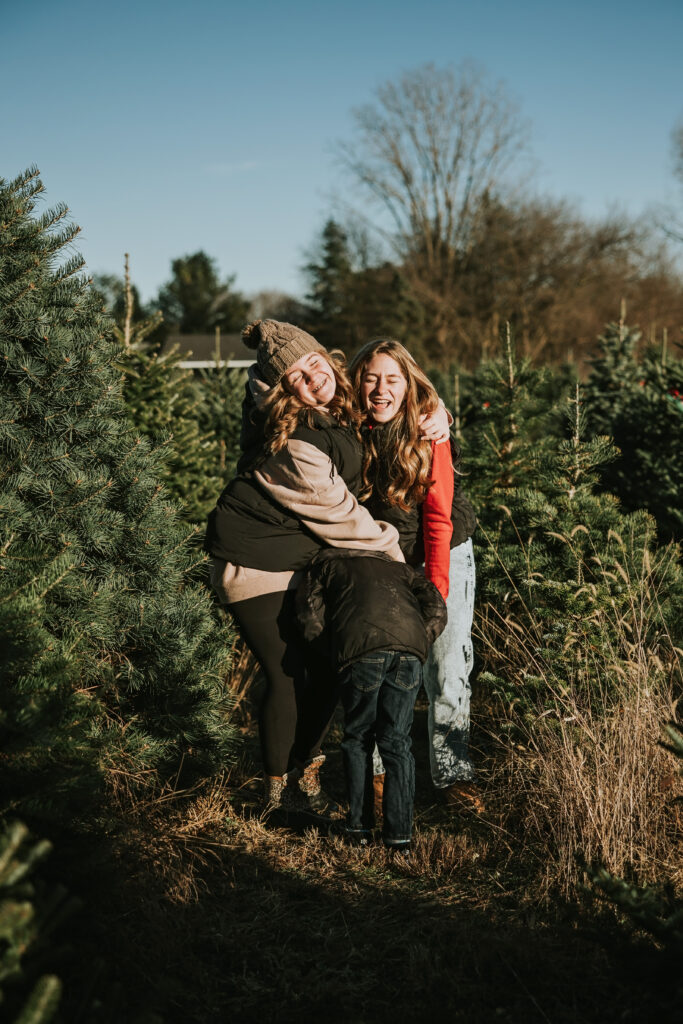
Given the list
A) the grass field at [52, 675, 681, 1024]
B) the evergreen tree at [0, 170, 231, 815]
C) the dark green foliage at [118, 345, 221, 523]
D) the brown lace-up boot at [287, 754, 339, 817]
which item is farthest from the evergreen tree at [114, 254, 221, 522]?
the grass field at [52, 675, 681, 1024]

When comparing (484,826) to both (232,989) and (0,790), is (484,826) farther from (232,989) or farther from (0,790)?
(0,790)

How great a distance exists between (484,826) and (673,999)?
179cm

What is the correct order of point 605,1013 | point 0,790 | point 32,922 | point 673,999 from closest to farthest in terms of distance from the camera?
1. point 32,922
2. point 673,999
3. point 0,790
4. point 605,1013

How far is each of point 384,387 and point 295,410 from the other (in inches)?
16.1

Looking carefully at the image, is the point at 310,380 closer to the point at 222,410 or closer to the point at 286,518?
the point at 286,518

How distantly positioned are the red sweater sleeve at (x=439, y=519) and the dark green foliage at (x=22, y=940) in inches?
82.2

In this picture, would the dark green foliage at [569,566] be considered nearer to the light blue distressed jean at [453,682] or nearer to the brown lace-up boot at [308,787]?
the light blue distressed jean at [453,682]

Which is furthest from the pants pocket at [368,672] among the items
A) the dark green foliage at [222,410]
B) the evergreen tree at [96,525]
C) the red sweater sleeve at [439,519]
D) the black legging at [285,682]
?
the dark green foliage at [222,410]

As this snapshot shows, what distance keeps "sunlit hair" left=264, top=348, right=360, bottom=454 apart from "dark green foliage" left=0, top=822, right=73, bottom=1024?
1826 millimetres

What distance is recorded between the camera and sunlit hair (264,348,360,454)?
3068mm

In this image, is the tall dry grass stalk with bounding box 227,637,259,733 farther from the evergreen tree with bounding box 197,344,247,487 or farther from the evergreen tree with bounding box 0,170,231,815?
the evergreen tree with bounding box 197,344,247,487

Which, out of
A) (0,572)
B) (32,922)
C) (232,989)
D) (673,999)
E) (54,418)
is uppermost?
(54,418)

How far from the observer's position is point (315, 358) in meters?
3.16

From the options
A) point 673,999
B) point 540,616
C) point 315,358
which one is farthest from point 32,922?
point 540,616
